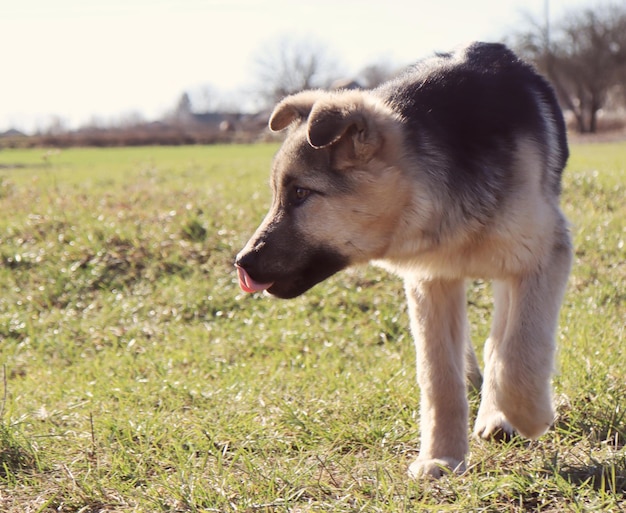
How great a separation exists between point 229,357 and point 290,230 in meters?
2.41

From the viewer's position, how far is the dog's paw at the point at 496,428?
12.6 ft

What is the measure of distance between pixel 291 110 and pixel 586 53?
183 feet

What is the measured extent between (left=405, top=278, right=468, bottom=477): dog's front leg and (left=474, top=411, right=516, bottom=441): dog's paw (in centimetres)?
19

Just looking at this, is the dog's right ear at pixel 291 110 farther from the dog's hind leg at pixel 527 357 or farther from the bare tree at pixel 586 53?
the bare tree at pixel 586 53

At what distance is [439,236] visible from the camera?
377 cm

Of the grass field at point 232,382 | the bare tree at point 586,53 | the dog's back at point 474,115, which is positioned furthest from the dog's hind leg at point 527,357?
the bare tree at point 586,53

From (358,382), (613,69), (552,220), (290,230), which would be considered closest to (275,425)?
(358,382)

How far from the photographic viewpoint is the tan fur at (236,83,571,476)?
3.60m

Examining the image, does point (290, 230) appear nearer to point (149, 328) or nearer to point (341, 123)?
point (341, 123)

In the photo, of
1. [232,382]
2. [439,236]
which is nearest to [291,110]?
[439,236]

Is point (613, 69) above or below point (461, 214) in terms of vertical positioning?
above

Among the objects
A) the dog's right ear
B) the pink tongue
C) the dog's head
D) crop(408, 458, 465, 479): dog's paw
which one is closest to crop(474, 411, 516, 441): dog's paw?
crop(408, 458, 465, 479): dog's paw

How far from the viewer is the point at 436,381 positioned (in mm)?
3877

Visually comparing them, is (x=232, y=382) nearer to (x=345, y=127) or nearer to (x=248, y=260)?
(x=248, y=260)
